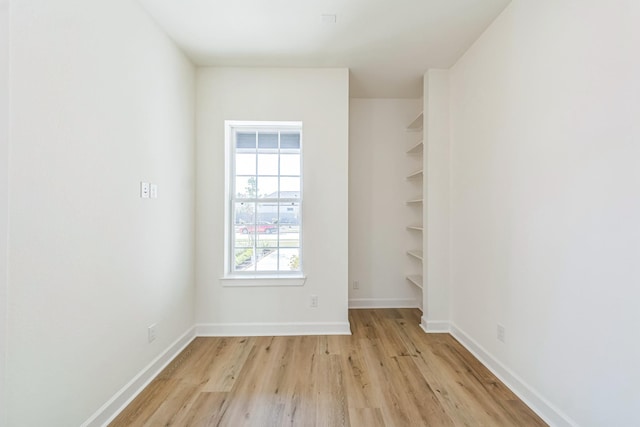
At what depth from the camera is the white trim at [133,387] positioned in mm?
1495

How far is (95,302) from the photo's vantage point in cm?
146

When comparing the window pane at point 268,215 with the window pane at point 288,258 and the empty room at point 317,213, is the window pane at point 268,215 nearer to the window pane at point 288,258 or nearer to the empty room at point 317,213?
the empty room at point 317,213

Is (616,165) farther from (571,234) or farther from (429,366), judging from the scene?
(429,366)

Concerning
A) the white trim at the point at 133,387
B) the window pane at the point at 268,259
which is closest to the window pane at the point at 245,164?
the window pane at the point at 268,259

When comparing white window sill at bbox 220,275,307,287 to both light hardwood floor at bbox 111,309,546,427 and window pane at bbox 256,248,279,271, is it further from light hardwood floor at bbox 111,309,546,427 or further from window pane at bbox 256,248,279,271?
light hardwood floor at bbox 111,309,546,427

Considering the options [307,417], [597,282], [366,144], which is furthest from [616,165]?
[366,144]

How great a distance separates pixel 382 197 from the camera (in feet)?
11.4

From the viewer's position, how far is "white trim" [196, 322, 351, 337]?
2654 millimetres

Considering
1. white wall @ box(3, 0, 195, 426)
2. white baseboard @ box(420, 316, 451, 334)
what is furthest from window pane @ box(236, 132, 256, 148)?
white baseboard @ box(420, 316, 451, 334)

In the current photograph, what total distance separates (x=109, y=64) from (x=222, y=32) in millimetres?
966

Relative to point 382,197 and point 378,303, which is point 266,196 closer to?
point 382,197

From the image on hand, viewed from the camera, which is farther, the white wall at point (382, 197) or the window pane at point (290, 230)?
the white wall at point (382, 197)

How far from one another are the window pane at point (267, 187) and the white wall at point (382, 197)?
1088mm

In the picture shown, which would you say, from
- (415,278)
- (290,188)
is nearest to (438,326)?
(415,278)
